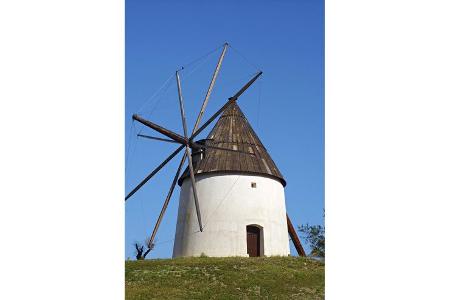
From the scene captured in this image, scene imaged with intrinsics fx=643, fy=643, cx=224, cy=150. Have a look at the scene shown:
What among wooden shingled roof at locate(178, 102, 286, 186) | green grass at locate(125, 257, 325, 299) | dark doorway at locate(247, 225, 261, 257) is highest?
wooden shingled roof at locate(178, 102, 286, 186)

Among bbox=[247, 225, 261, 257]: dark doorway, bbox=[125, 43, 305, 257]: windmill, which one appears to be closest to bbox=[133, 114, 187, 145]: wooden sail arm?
bbox=[125, 43, 305, 257]: windmill

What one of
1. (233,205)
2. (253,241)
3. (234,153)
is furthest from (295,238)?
(234,153)

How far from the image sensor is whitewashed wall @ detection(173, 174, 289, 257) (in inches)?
934

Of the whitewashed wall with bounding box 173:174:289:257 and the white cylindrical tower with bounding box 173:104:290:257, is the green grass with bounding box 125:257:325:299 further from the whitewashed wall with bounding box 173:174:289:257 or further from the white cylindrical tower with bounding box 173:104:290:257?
the white cylindrical tower with bounding box 173:104:290:257

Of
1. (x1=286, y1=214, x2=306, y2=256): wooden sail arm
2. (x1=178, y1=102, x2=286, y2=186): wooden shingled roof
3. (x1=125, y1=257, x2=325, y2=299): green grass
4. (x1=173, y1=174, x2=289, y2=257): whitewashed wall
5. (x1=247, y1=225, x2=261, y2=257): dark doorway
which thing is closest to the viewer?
(x1=125, y1=257, x2=325, y2=299): green grass

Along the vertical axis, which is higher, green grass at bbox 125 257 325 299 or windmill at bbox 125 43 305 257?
windmill at bbox 125 43 305 257

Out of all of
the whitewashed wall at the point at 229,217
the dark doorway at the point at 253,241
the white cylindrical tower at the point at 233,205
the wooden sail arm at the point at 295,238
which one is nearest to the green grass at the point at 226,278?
the whitewashed wall at the point at 229,217

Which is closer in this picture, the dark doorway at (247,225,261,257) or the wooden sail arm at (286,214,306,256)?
the dark doorway at (247,225,261,257)
